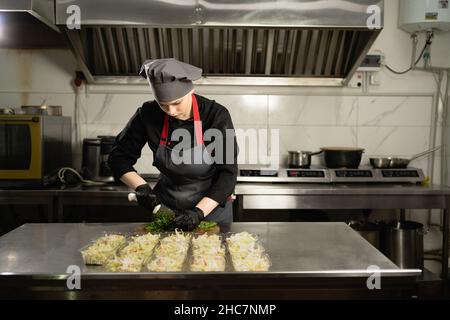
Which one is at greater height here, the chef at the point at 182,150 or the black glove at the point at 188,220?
the chef at the point at 182,150

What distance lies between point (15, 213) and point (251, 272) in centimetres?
348

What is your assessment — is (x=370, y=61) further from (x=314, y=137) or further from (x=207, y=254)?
(x=207, y=254)

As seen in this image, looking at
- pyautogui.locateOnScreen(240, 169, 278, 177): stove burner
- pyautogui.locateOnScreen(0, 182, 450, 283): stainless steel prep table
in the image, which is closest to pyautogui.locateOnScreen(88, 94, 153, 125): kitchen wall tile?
pyautogui.locateOnScreen(0, 182, 450, 283): stainless steel prep table

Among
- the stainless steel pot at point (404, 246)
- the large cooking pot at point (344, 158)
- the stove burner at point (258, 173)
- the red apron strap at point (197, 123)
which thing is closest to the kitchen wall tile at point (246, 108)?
the stove burner at point (258, 173)

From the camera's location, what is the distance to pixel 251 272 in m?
1.78

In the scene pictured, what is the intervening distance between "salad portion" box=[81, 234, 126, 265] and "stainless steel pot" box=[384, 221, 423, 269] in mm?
2670

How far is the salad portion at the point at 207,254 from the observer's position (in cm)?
184

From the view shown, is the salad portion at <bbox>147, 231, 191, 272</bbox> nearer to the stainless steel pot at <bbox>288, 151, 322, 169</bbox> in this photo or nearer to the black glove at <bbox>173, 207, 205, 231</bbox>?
the black glove at <bbox>173, 207, 205, 231</bbox>

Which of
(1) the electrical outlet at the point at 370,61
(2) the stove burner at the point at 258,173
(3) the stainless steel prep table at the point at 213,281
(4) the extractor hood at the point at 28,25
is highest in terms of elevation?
(4) the extractor hood at the point at 28,25

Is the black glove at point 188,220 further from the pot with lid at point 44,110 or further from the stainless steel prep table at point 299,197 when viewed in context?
the pot with lid at point 44,110

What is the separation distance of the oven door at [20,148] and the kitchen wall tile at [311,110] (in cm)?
215

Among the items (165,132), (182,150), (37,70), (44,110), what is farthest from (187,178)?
(37,70)
